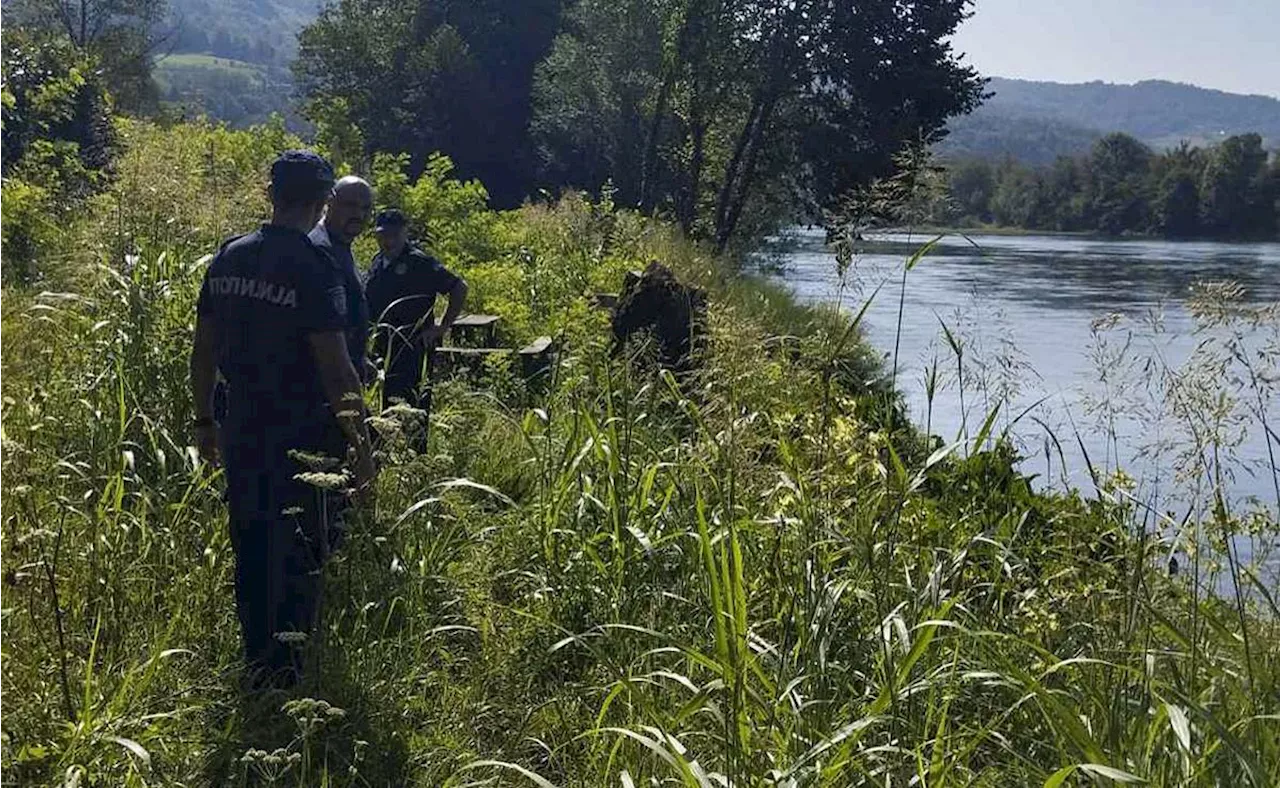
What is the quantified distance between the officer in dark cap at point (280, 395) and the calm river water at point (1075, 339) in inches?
60.3

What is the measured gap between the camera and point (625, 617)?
3.79 meters

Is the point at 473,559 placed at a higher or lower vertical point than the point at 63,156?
lower

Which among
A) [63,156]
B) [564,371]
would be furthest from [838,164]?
[564,371]

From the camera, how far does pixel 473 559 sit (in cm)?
439

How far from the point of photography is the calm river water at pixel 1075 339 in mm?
3191

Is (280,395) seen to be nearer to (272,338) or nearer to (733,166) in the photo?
(272,338)

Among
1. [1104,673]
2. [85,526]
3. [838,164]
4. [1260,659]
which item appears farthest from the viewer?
[838,164]

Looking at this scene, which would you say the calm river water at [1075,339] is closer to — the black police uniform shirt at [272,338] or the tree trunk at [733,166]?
the black police uniform shirt at [272,338]

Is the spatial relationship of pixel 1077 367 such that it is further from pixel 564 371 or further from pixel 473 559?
pixel 473 559

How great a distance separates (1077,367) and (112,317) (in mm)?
12591

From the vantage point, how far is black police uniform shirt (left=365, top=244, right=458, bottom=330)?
6336 millimetres

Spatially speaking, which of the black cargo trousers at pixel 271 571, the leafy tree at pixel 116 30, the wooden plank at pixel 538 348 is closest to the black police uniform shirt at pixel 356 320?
the black cargo trousers at pixel 271 571

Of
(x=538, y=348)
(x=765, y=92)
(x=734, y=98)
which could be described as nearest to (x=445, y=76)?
(x=734, y=98)

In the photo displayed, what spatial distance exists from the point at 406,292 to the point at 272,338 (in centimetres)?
291
